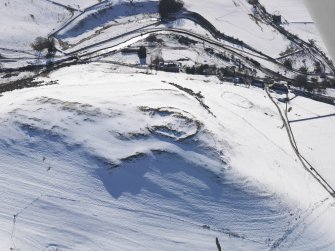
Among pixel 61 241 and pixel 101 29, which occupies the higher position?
pixel 101 29

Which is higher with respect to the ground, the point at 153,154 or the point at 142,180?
the point at 153,154

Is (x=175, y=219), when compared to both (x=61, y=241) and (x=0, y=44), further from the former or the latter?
(x=0, y=44)

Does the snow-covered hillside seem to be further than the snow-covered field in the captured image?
Yes

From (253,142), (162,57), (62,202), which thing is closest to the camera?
(62,202)

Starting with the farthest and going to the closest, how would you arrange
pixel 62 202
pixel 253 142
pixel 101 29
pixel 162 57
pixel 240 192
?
1. pixel 101 29
2. pixel 162 57
3. pixel 253 142
4. pixel 240 192
5. pixel 62 202

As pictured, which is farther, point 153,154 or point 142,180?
point 153,154

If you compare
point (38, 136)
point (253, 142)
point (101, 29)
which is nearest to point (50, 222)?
point (38, 136)

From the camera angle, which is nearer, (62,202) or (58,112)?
(62,202)

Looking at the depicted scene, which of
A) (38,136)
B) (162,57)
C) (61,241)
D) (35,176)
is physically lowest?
(61,241)
